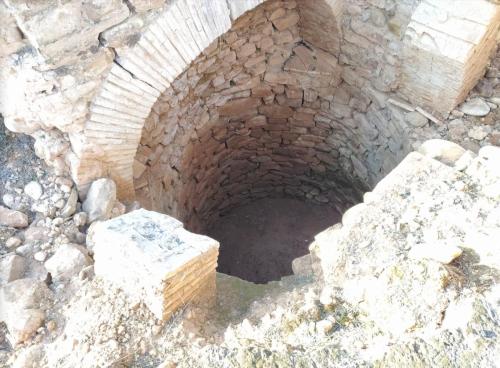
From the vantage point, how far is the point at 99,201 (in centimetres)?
306

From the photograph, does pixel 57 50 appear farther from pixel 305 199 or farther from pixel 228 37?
pixel 305 199

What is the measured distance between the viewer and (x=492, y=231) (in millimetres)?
2166

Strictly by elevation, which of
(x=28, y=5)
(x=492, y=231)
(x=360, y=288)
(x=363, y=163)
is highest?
(x=28, y=5)

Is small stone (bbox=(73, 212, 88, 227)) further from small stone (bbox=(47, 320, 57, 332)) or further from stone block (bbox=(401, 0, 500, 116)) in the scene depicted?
stone block (bbox=(401, 0, 500, 116))

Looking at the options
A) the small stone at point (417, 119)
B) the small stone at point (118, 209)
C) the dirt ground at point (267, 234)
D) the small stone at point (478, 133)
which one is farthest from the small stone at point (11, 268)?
the small stone at point (478, 133)

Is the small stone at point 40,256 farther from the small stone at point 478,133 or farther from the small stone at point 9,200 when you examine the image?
the small stone at point 478,133

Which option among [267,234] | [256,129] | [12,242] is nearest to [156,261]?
[12,242]

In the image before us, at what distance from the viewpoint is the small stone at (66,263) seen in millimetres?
2703

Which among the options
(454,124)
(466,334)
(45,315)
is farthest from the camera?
(454,124)

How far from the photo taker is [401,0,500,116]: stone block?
337 centimetres

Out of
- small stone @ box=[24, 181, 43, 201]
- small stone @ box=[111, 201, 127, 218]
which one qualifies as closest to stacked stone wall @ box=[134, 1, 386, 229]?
small stone @ box=[111, 201, 127, 218]

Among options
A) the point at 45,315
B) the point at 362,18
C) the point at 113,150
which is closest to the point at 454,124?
the point at 362,18

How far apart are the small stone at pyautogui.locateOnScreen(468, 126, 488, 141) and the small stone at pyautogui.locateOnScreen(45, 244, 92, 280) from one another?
9.23ft

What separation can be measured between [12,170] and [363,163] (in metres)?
3.15
